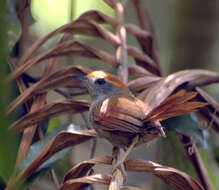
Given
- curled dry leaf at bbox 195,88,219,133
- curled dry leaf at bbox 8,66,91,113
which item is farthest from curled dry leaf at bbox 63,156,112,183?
curled dry leaf at bbox 195,88,219,133

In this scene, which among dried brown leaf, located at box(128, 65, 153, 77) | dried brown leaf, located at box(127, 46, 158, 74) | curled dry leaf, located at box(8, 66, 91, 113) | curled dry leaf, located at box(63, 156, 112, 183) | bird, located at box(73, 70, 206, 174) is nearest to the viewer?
curled dry leaf, located at box(63, 156, 112, 183)

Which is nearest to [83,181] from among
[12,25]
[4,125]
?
[4,125]

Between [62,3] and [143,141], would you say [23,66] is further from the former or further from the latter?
[62,3]

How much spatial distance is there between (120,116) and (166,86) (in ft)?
0.77

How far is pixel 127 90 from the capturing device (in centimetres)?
147

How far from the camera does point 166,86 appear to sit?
52.2 inches

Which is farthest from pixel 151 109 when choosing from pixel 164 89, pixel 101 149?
pixel 101 149

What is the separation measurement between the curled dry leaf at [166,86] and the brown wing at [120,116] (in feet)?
0.17

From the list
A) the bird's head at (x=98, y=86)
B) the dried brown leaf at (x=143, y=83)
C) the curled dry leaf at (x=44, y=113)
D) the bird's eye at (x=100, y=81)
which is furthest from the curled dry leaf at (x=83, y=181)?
the bird's eye at (x=100, y=81)

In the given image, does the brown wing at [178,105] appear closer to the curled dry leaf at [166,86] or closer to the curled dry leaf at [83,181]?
the curled dry leaf at [166,86]

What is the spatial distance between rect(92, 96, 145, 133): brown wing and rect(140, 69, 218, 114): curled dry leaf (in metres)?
0.05

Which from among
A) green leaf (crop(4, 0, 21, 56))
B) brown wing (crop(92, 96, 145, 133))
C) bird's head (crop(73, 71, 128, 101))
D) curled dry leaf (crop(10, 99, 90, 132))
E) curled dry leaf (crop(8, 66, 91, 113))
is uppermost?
green leaf (crop(4, 0, 21, 56))

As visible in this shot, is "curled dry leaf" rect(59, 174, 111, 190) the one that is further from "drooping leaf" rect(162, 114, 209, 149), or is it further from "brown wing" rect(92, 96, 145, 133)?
"drooping leaf" rect(162, 114, 209, 149)

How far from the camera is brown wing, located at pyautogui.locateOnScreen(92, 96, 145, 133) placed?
4.13 ft
